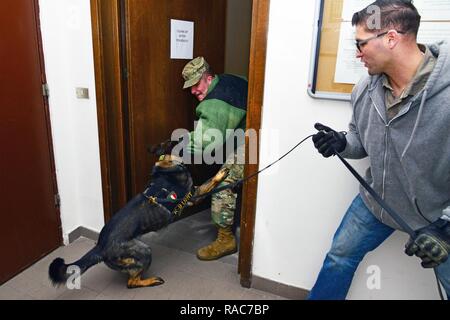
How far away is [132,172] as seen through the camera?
7.53ft

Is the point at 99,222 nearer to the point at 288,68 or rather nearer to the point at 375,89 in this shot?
the point at 288,68

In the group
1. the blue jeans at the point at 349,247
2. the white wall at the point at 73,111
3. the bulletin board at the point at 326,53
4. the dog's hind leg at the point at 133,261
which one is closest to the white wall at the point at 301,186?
the bulletin board at the point at 326,53

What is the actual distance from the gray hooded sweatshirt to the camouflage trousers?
2.88 feet

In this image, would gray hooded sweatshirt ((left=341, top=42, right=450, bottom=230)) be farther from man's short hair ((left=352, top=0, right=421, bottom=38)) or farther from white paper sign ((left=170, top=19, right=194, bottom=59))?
white paper sign ((left=170, top=19, right=194, bottom=59))

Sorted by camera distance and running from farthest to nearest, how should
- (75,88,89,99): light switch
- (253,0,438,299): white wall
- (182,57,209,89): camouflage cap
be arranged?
(182,57,209,89): camouflage cap
(75,88,89,99): light switch
(253,0,438,299): white wall

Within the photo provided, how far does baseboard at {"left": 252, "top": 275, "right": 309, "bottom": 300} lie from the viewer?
1762 mm

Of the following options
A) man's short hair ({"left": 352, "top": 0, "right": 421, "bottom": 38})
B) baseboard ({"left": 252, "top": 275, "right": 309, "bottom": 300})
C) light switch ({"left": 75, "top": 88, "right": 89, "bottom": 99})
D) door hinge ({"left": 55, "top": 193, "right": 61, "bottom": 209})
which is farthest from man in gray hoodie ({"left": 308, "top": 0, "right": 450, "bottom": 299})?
door hinge ({"left": 55, "top": 193, "right": 61, "bottom": 209})

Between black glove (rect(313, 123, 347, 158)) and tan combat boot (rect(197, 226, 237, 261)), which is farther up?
black glove (rect(313, 123, 347, 158))

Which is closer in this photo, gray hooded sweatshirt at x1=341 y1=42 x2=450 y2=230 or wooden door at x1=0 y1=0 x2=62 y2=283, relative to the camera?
gray hooded sweatshirt at x1=341 y1=42 x2=450 y2=230

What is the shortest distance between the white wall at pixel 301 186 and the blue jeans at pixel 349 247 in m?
0.16

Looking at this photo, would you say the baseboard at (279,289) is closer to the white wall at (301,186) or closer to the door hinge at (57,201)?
the white wall at (301,186)

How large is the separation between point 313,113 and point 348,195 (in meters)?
0.42

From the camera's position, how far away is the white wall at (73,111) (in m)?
1.91
